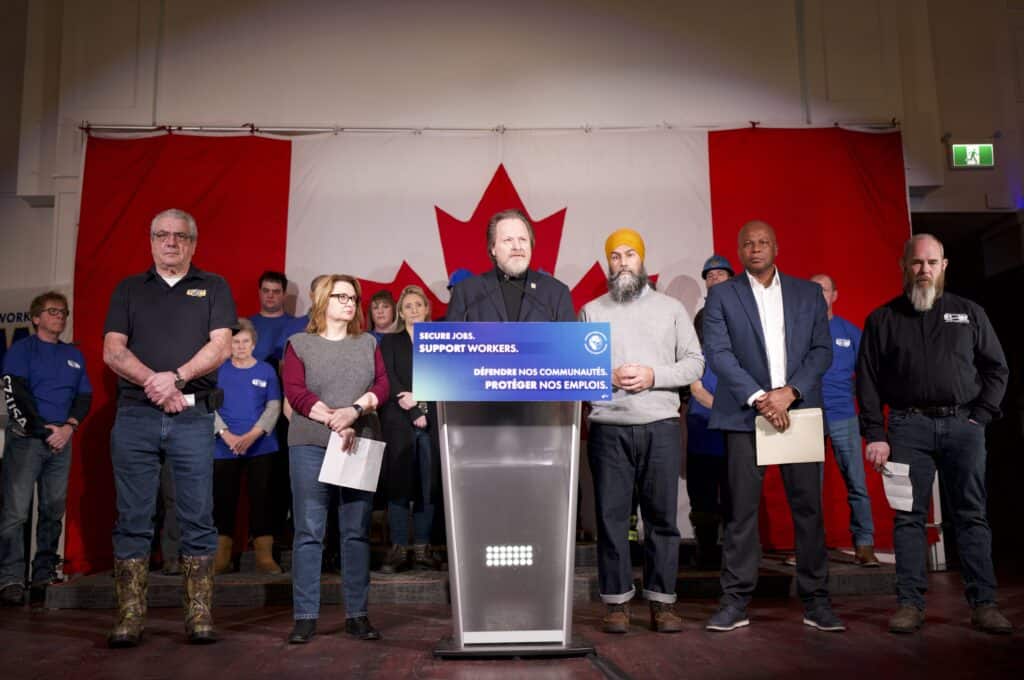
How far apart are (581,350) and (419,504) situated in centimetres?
226

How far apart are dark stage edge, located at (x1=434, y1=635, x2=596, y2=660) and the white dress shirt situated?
4.35 feet

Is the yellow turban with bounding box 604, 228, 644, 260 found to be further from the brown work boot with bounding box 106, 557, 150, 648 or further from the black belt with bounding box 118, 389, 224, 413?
the brown work boot with bounding box 106, 557, 150, 648

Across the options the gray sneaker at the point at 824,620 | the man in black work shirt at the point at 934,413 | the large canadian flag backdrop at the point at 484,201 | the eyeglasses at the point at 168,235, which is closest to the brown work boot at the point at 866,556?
the large canadian flag backdrop at the point at 484,201

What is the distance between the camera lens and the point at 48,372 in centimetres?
448

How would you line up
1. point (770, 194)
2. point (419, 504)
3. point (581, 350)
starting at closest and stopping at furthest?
point (581, 350)
point (419, 504)
point (770, 194)

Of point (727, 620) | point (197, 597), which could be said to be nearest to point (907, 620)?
Answer: point (727, 620)

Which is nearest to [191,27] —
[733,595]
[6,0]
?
[6,0]

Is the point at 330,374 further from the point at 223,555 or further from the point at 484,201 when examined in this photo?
the point at 484,201

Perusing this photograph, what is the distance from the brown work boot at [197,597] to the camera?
9.87ft

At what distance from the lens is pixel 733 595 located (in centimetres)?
316

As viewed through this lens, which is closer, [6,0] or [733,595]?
[733,595]

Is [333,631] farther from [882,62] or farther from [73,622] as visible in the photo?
[882,62]

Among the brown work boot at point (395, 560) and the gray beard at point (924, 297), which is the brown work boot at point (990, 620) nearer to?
the gray beard at point (924, 297)

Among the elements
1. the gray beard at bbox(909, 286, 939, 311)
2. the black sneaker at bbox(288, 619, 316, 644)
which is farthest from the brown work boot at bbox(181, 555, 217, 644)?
the gray beard at bbox(909, 286, 939, 311)
